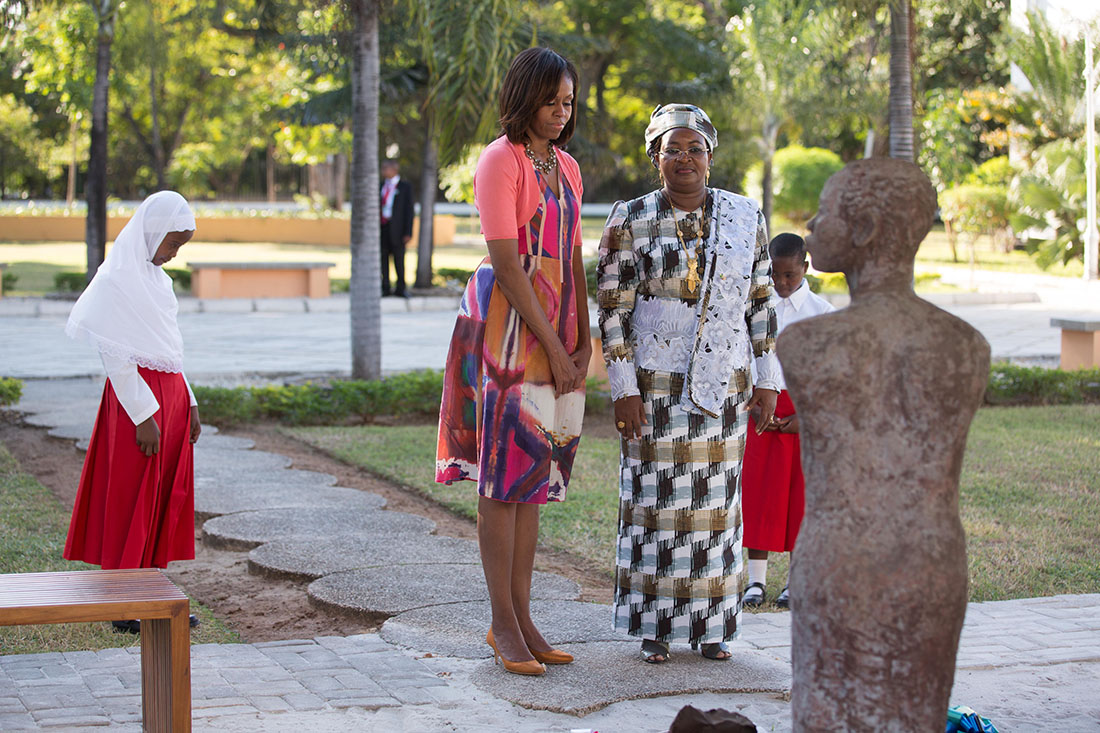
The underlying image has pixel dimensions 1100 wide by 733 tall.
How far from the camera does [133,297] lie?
451 cm

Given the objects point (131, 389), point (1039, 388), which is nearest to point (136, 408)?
point (131, 389)

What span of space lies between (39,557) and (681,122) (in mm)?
3575

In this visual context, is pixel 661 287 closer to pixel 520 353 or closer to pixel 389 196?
pixel 520 353

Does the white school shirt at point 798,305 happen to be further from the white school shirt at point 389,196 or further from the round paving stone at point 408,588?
the white school shirt at point 389,196

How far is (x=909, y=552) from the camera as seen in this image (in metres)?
2.44

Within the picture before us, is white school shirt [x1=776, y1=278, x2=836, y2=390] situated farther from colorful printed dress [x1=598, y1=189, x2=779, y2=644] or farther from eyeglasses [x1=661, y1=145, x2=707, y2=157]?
eyeglasses [x1=661, y1=145, x2=707, y2=157]

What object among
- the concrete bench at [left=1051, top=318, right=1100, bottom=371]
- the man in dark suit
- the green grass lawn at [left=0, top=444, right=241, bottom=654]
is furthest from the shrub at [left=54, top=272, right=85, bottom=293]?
the concrete bench at [left=1051, top=318, right=1100, bottom=371]

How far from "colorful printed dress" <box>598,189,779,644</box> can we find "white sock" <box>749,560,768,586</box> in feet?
3.75

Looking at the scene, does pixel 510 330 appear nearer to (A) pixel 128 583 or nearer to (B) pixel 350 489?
(A) pixel 128 583

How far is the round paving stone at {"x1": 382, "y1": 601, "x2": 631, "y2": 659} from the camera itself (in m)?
4.36

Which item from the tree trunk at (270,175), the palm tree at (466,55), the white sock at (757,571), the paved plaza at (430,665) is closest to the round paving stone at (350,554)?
the paved plaza at (430,665)

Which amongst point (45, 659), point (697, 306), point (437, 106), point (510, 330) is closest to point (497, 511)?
point (510, 330)

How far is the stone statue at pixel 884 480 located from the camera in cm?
244

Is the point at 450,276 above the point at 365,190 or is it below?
below
